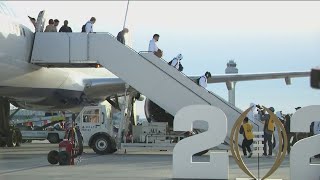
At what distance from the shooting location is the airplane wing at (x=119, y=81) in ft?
84.3

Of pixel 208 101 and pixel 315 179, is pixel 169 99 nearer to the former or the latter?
pixel 208 101

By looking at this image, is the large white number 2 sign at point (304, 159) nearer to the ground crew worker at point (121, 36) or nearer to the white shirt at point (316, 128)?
the white shirt at point (316, 128)

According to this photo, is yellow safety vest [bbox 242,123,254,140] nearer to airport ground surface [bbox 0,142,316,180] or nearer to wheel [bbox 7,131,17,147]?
airport ground surface [bbox 0,142,316,180]

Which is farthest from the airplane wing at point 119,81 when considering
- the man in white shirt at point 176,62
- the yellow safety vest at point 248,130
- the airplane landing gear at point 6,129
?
the yellow safety vest at point 248,130

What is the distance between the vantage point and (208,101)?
780 inches

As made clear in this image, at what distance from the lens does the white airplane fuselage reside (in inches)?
767

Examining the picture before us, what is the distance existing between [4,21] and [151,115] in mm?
7566

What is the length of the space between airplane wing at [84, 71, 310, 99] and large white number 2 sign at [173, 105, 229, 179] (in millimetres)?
11479

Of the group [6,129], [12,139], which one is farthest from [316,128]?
[12,139]

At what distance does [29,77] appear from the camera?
21547 mm

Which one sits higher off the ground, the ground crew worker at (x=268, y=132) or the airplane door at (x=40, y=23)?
the airplane door at (x=40, y=23)

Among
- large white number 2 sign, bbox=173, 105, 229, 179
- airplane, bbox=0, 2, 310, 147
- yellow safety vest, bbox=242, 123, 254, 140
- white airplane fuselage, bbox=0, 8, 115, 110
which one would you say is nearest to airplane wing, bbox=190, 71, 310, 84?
airplane, bbox=0, 2, 310, 147

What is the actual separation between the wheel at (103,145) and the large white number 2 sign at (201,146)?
893 centimetres

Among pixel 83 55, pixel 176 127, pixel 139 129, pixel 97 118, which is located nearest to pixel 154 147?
pixel 139 129
